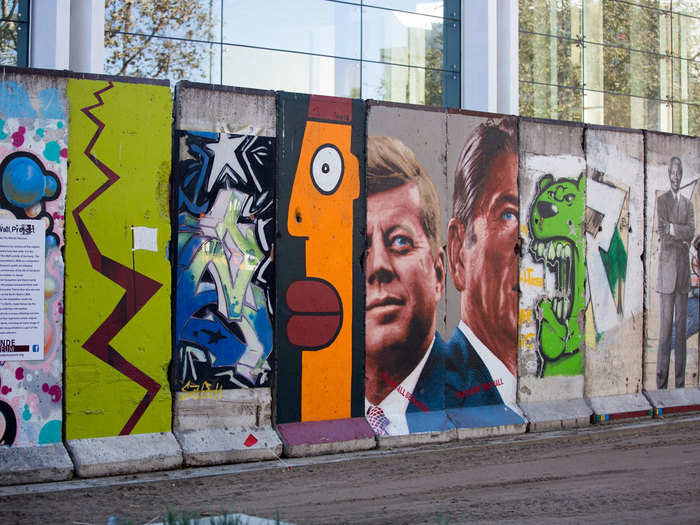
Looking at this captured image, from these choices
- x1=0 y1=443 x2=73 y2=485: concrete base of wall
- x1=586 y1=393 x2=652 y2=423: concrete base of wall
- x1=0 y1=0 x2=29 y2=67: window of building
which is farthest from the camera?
x1=0 y1=0 x2=29 y2=67: window of building

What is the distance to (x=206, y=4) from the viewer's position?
15000mm

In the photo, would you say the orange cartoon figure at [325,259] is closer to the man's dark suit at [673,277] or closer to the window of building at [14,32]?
the man's dark suit at [673,277]

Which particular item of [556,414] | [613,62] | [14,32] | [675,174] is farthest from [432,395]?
[613,62]

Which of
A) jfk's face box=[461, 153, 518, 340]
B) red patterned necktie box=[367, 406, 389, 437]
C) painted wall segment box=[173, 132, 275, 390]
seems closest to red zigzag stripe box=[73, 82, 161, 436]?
painted wall segment box=[173, 132, 275, 390]

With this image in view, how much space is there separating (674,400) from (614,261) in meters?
2.24

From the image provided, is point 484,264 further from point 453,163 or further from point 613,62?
point 613,62

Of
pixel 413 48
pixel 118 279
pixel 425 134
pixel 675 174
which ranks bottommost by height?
pixel 118 279

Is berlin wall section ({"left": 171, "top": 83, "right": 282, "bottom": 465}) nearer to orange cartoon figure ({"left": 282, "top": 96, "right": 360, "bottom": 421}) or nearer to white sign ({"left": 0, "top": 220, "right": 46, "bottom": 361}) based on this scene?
orange cartoon figure ({"left": 282, "top": 96, "right": 360, "bottom": 421})

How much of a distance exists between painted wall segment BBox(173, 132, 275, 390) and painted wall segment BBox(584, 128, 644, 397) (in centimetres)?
480

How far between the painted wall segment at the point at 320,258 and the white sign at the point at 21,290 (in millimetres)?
2483

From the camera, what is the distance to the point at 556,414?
1162 cm

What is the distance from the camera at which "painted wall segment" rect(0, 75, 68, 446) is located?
830 centimetres

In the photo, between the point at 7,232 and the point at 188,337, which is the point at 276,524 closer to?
the point at 188,337

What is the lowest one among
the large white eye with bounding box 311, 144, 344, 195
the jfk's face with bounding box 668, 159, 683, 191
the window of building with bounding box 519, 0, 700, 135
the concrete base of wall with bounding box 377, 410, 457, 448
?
the concrete base of wall with bounding box 377, 410, 457, 448
